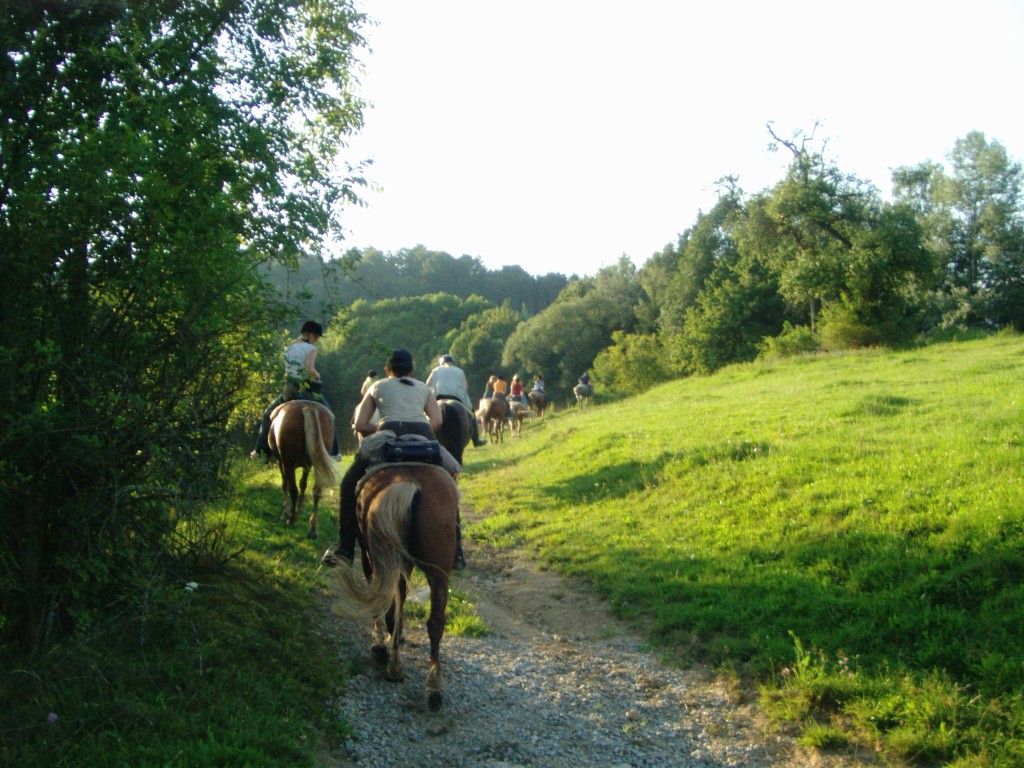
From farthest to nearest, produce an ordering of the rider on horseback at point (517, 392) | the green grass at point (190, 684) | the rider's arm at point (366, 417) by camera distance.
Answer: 1. the rider on horseback at point (517, 392)
2. the rider's arm at point (366, 417)
3. the green grass at point (190, 684)

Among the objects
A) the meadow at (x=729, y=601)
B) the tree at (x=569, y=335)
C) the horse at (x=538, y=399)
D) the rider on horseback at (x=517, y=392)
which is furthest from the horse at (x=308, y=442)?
the tree at (x=569, y=335)

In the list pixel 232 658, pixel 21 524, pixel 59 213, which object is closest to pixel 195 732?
pixel 232 658

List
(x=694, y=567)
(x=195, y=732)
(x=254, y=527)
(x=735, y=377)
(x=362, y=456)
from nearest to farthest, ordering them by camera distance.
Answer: (x=195, y=732) < (x=362, y=456) < (x=694, y=567) < (x=254, y=527) < (x=735, y=377)

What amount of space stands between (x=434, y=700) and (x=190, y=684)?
1.76m

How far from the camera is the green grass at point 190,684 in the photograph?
14.2ft

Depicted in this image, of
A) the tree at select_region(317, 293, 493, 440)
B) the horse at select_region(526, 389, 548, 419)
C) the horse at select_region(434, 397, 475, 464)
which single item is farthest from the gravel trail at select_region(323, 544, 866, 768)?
the tree at select_region(317, 293, 493, 440)

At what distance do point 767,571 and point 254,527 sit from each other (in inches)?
246

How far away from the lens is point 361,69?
11523 mm

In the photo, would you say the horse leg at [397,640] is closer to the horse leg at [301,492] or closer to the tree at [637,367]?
the horse leg at [301,492]

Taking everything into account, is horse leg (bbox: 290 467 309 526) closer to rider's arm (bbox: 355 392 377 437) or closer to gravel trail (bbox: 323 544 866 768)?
rider's arm (bbox: 355 392 377 437)

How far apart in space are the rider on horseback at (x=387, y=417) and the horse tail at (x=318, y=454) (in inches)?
118

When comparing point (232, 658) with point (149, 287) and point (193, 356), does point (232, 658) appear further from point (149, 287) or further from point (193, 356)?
point (149, 287)

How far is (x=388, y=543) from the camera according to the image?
611 centimetres

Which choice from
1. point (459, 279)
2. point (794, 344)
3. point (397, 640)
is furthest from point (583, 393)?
point (459, 279)
